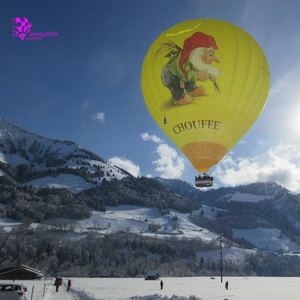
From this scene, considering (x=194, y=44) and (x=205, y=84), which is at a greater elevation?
(x=194, y=44)

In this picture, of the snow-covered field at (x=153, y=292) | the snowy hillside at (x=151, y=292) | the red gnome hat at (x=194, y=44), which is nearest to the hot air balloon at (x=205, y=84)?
the red gnome hat at (x=194, y=44)

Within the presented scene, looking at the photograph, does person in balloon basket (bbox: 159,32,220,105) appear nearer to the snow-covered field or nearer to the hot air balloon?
the hot air balloon

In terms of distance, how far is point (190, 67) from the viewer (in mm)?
32469

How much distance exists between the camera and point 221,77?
107 ft

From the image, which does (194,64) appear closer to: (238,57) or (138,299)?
(238,57)

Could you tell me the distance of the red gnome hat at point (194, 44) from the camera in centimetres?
3266

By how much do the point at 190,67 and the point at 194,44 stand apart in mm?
1709

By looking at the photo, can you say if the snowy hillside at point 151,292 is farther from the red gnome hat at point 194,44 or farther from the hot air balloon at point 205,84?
the red gnome hat at point 194,44

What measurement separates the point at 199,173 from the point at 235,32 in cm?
1086

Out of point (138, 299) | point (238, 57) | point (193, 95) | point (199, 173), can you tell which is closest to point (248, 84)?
point (238, 57)

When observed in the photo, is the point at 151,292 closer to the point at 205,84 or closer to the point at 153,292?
the point at 153,292

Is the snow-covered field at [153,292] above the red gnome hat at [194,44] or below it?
below

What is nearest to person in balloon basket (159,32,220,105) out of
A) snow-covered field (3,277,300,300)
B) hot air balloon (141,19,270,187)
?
hot air balloon (141,19,270,187)

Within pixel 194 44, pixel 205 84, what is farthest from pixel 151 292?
pixel 194 44
